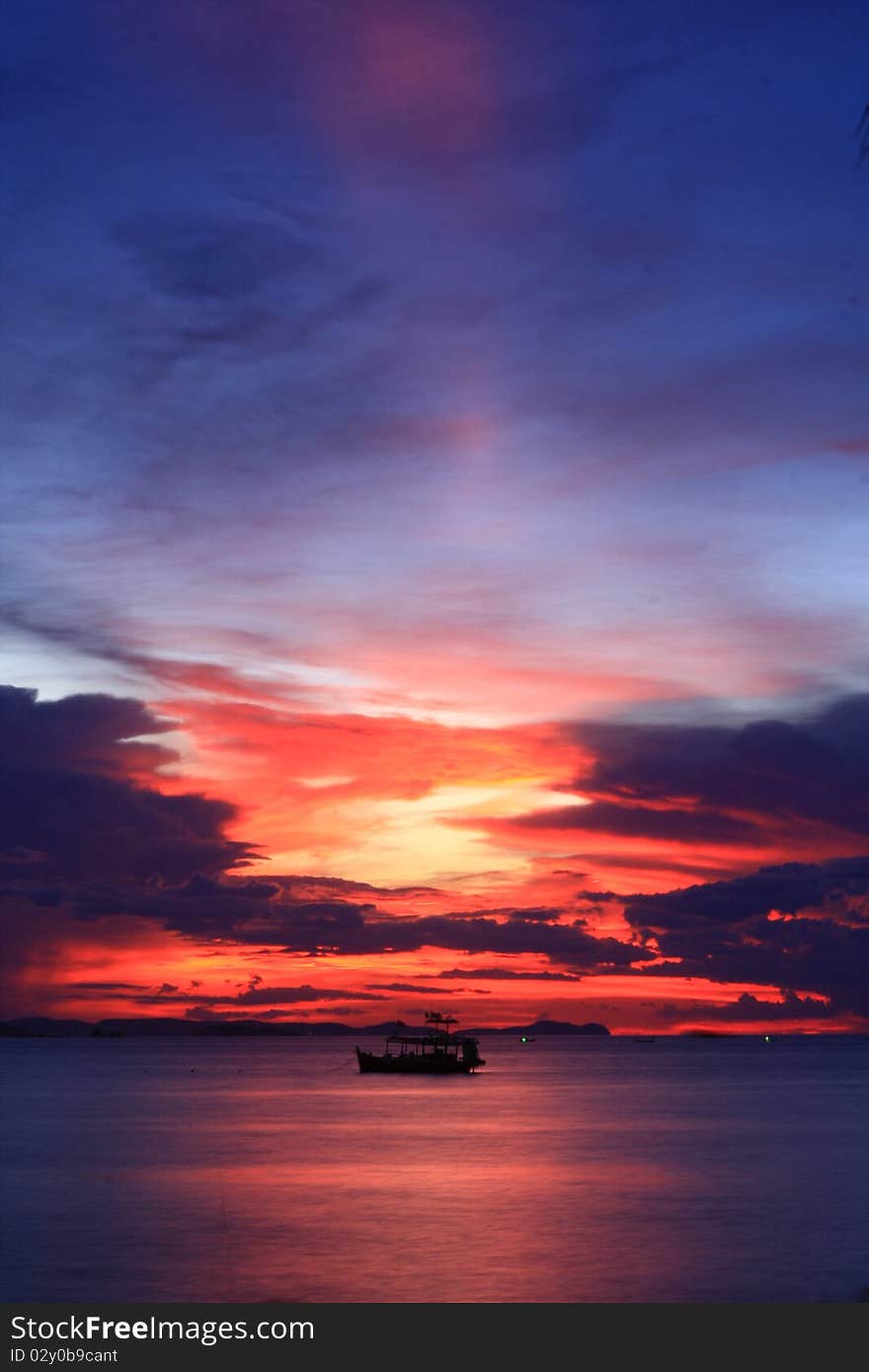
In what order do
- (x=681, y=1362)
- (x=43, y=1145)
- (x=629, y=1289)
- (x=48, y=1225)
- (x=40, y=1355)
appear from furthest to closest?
(x=43, y=1145) < (x=48, y=1225) < (x=629, y=1289) < (x=681, y=1362) < (x=40, y=1355)

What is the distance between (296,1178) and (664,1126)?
5660 cm

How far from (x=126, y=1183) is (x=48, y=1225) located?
62.2ft

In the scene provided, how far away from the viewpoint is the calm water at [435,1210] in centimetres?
5000

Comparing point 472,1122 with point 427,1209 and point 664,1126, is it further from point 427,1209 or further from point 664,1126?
point 427,1209

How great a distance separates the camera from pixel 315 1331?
35938mm

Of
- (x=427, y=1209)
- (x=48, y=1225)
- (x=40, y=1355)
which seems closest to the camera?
(x=40, y=1355)

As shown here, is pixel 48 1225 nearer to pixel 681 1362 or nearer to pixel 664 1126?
pixel 681 1362

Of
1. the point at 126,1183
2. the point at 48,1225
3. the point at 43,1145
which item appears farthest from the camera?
the point at 43,1145

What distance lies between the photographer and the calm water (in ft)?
164

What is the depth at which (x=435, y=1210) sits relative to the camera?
67000 millimetres

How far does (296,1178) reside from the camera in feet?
270

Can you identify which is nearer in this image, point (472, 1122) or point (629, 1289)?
point (629, 1289)

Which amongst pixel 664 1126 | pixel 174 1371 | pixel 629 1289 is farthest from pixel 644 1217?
pixel 664 1126

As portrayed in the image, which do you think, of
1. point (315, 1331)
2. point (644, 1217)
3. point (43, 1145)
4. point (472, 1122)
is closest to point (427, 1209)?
point (644, 1217)
